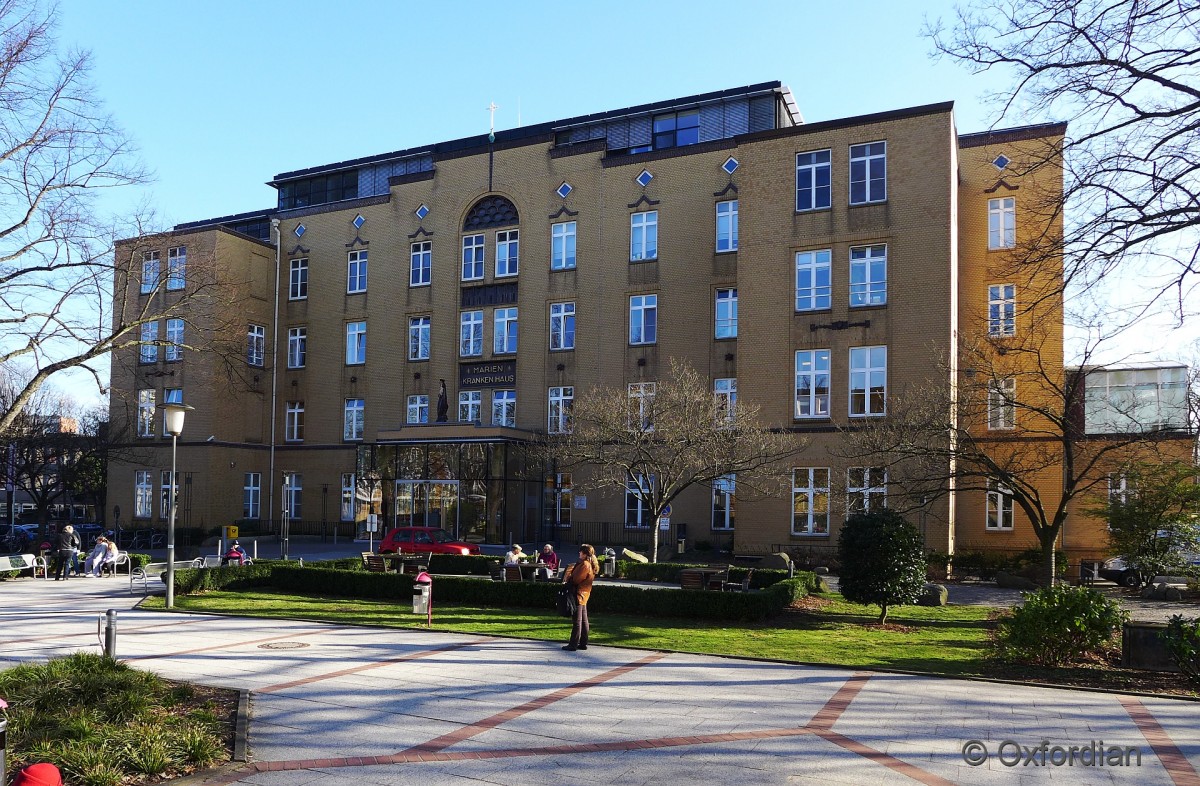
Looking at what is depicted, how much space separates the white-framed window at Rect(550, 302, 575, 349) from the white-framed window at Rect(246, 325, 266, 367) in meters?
16.4

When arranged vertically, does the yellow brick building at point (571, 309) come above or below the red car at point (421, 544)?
above

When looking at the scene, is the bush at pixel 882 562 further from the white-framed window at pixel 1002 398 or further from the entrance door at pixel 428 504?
the entrance door at pixel 428 504

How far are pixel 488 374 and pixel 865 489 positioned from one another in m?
20.9

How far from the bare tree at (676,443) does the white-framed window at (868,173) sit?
357 inches

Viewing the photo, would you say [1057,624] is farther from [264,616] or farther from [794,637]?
[264,616]

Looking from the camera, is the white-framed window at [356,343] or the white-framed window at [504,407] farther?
the white-framed window at [356,343]

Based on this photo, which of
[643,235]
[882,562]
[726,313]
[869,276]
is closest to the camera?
[882,562]

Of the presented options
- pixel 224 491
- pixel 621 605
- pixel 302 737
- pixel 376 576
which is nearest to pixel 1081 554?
pixel 621 605

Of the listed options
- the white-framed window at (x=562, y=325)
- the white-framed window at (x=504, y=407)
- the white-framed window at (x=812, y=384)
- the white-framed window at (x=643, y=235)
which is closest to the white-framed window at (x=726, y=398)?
the white-framed window at (x=812, y=384)

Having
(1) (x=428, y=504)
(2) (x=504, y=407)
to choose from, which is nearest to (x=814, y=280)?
(2) (x=504, y=407)

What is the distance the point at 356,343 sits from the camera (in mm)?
46438

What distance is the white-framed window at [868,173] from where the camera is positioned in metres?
32.7

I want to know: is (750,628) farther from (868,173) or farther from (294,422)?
(294,422)

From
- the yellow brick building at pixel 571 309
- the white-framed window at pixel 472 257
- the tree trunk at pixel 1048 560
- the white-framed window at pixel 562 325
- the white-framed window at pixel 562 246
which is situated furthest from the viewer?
the white-framed window at pixel 472 257
